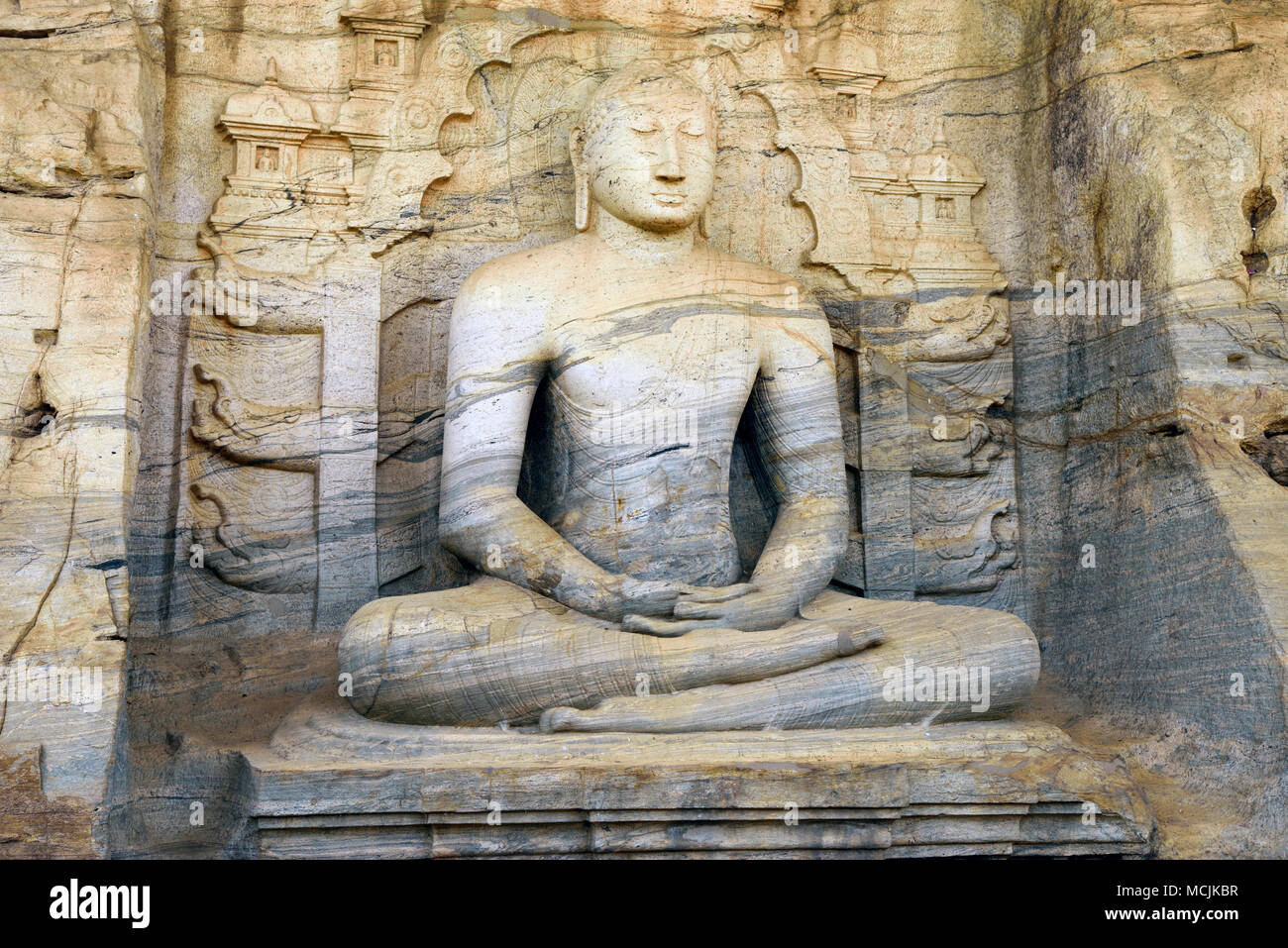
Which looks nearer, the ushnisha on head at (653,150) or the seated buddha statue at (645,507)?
the seated buddha statue at (645,507)

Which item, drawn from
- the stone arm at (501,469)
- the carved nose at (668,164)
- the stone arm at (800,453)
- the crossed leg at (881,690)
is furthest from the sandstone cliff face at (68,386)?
the stone arm at (800,453)

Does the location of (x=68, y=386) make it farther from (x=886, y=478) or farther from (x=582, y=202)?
(x=886, y=478)

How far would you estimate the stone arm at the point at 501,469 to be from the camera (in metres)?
6.16

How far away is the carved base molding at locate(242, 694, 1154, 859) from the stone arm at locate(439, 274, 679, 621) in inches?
28.3

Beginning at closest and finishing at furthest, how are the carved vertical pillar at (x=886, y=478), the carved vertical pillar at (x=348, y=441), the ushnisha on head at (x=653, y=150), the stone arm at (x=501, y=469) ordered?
the stone arm at (x=501, y=469) < the ushnisha on head at (x=653, y=150) < the carved vertical pillar at (x=348, y=441) < the carved vertical pillar at (x=886, y=478)

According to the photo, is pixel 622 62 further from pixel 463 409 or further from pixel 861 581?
pixel 861 581

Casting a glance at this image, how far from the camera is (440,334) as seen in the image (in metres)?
7.34

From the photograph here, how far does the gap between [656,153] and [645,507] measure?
1.44 m

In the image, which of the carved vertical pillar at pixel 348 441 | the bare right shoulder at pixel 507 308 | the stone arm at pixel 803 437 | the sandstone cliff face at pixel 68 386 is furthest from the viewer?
the carved vertical pillar at pixel 348 441

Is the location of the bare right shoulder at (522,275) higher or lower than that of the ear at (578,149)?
lower

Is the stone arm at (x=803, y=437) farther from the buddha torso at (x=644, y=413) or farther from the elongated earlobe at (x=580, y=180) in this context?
the elongated earlobe at (x=580, y=180)

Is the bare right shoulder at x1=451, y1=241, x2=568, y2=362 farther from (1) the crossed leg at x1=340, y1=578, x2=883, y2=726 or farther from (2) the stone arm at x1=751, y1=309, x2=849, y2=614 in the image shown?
(1) the crossed leg at x1=340, y1=578, x2=883, y2=726

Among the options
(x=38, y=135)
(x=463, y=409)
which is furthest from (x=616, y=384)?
(x=38, y=135)

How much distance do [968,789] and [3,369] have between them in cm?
364
